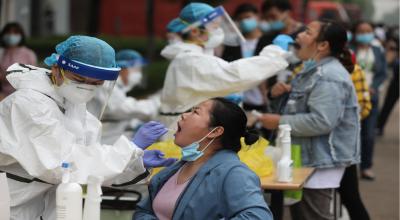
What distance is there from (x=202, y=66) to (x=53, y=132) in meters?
2.17

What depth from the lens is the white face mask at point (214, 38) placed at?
5867mm

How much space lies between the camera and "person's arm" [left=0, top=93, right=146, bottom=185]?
3.36 metres

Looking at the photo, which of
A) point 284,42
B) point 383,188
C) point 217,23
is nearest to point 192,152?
point 284,42

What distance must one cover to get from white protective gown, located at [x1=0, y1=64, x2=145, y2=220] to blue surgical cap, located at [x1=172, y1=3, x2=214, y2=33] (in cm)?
235

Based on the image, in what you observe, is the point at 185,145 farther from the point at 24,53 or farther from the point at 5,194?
the point at 24,53

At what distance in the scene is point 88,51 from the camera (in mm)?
3477

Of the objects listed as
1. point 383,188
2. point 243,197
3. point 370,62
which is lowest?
point 383,188

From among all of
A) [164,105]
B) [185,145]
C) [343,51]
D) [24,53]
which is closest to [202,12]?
[164,105]

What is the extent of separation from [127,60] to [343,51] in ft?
12.1

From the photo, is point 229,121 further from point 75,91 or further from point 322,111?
point 322,111

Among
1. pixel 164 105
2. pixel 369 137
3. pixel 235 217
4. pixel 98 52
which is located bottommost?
pixel 369 137

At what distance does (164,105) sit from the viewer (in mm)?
5863

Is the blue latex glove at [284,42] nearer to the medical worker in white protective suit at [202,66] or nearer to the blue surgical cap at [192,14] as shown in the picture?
the medical worker in white protective suit at [202,66]

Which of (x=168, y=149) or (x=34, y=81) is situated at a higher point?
(x=34, y=81)
